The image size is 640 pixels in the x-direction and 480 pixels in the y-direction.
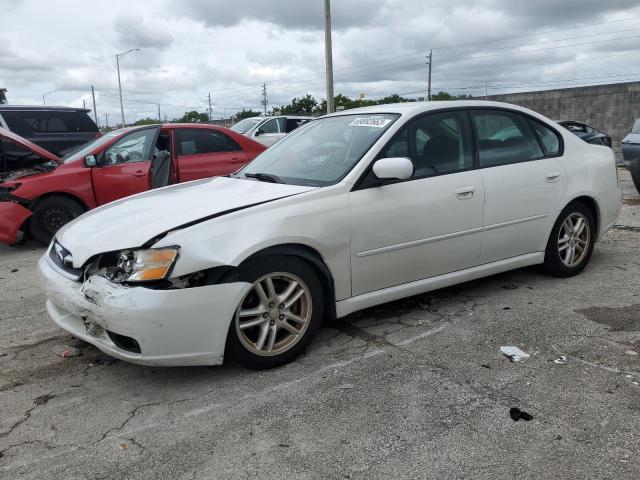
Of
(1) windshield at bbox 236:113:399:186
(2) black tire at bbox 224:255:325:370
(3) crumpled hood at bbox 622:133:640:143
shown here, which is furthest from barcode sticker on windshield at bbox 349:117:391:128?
(3) crumpled hood at bbox 622:133:640:143

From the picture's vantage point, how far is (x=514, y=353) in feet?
11.4

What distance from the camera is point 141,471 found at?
244cm

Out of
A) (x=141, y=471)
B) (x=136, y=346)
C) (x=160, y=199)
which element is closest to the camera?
(x=141, y=471)

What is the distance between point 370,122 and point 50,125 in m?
9.23

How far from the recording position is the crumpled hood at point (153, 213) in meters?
3.20

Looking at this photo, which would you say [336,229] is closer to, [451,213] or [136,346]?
[451,213]

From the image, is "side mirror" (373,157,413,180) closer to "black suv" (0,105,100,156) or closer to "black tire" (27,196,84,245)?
"black tire" (27,196,84,245)

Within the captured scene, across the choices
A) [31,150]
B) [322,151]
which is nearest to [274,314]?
[322,151]

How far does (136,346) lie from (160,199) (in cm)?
120

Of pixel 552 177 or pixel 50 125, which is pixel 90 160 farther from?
pixel 552 177

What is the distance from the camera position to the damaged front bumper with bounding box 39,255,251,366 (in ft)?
9.62

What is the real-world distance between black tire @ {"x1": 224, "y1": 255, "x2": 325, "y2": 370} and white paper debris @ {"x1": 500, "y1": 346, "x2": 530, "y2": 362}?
1184mm

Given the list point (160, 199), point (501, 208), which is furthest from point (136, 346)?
point (501, 208)

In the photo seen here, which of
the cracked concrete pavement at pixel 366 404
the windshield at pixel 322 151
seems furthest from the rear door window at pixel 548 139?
the windshield at pixel 322 151
